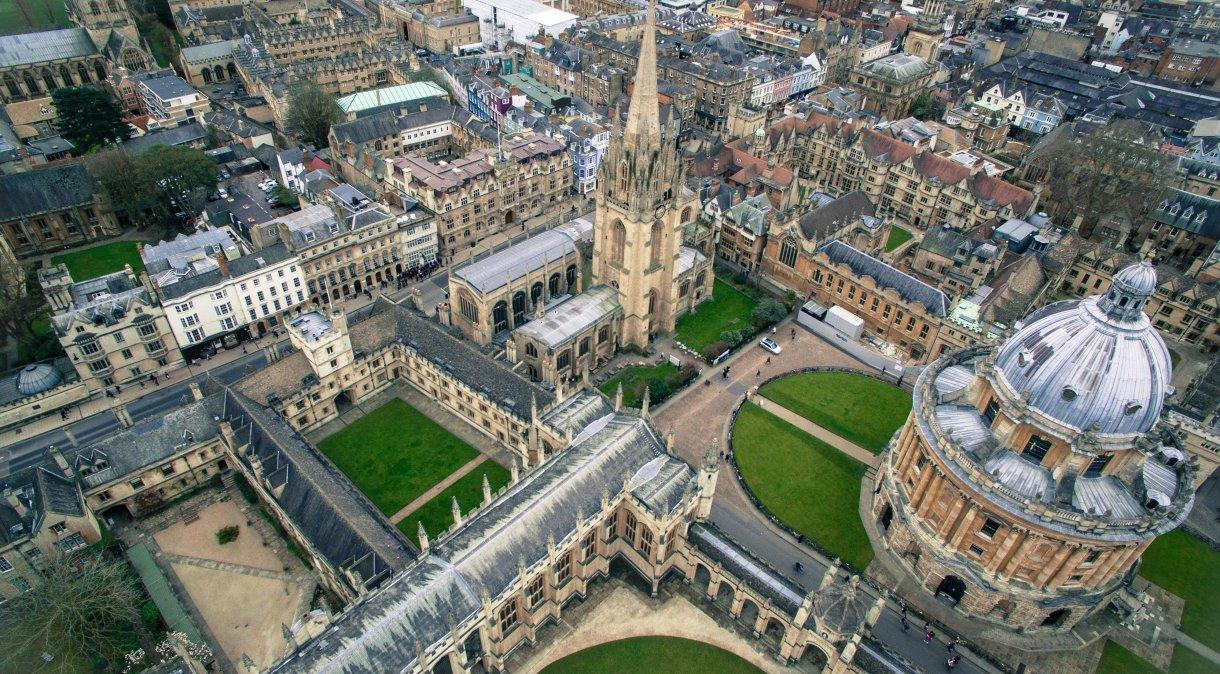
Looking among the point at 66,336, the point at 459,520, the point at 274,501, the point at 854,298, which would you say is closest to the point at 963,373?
the point at 854,298

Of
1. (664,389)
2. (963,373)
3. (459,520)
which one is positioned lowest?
(664,389)

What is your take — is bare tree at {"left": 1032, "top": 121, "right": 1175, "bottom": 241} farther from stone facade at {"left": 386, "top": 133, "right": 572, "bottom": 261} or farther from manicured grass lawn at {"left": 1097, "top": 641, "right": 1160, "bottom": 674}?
stone facade at {"left": 386, "top": 133, "right": 572, "bottom": 261}

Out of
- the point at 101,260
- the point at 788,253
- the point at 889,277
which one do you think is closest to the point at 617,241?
the point at 788,253

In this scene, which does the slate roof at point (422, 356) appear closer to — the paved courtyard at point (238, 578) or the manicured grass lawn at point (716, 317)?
the paved courtyard at point (238, 578)

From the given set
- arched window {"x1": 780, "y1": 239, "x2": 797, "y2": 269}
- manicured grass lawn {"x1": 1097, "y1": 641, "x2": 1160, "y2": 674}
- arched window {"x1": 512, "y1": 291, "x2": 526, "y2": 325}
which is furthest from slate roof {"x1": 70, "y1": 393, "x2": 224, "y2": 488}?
manicured grass lawn {"x1": 1097, "y1": 641, "x2": 1160, "y2": 674}

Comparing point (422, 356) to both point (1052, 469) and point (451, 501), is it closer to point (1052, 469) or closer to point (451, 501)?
point (451, 501)

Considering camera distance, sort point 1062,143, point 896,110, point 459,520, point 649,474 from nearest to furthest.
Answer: point 459,520
point 649,474
point 1062,143
point 896,110

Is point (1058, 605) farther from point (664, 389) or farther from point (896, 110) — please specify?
point (896, 110)

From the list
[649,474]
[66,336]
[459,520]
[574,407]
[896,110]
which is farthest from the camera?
[896,110]
